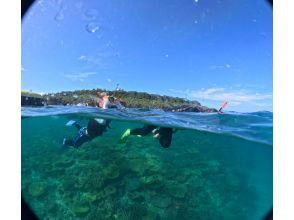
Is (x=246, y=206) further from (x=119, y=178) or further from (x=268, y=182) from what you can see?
(x=119, y=178)

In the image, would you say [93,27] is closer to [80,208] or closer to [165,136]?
[165,136]

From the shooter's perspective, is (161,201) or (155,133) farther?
(155,133)

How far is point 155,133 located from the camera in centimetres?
549

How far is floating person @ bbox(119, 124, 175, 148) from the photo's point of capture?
17.5 ft

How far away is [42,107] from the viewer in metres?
5.02

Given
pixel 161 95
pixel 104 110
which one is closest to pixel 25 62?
pixel 104 110

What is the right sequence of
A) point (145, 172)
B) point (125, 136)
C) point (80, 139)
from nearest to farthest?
1. point (145, 172)
2. point (80, 139)
3. point (125, 136)

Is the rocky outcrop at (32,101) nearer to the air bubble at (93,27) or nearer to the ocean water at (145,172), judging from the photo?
the ocean water at (145,172)

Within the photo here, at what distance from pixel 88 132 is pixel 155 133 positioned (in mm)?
1206

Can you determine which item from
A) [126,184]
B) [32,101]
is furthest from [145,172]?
[32,101]

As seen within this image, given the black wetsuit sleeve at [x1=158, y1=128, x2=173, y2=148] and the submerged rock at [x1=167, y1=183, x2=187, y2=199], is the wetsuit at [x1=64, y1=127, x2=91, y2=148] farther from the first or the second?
the submerged rock at [x1=167, y1=183, x2=187, y2=199]

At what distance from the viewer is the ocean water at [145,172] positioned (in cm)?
473

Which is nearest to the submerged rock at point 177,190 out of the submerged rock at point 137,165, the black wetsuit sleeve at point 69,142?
the submerged rock at point 137,165

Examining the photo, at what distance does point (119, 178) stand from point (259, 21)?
319 cm
